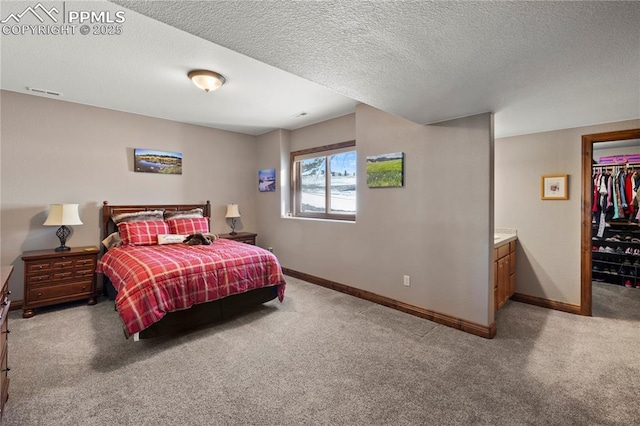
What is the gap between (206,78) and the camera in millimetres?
2828

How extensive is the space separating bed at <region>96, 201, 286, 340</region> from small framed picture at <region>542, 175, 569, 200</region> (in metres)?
3.38

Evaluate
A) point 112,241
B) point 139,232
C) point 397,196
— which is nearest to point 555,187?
point 397,196

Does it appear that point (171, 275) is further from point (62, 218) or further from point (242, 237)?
point (242, 237)

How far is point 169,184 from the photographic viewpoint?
4.63m

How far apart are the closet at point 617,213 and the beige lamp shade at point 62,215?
272 inches

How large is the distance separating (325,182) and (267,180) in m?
1.29

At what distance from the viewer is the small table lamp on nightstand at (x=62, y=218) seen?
342cm

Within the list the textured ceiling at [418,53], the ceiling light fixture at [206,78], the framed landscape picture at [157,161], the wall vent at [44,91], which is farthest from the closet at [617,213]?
the wall vent at [44,91]

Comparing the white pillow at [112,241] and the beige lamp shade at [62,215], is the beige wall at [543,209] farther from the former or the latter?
the beige lamp shade at [62,215]

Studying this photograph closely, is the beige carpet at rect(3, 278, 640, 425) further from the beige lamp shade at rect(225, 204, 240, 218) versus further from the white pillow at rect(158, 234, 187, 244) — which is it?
the beige lamp shade at rect(225, 204, 240, 218)

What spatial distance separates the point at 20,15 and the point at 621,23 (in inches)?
143

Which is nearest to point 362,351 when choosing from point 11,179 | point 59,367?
point 59,367

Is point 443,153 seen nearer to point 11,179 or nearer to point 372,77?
point 372,77

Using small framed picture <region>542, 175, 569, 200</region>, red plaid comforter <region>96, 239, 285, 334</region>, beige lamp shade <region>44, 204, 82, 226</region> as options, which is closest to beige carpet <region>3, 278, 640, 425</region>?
red plaid comforter <region>96, 239, 285, 334</region>
